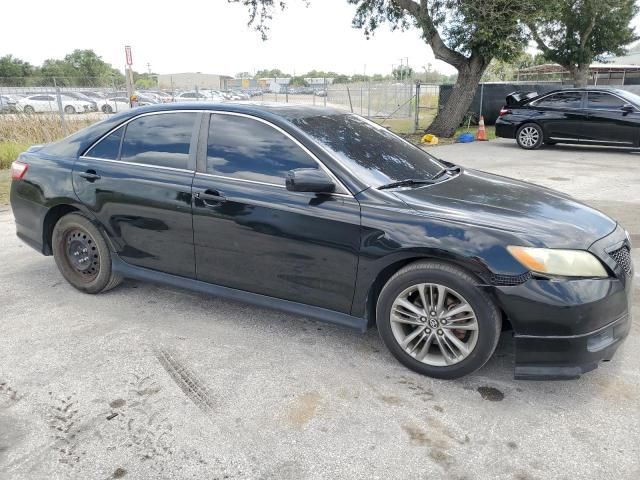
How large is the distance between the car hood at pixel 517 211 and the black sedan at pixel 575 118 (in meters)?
10.5

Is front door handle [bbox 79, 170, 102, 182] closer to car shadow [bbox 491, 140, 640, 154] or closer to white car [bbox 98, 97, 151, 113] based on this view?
car shadow [bbox 491, 140, 640, 154]

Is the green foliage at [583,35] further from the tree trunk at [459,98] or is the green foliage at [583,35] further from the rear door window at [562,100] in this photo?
the rear door window at [562,100]

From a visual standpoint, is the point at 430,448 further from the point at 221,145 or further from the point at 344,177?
the point at 221,145

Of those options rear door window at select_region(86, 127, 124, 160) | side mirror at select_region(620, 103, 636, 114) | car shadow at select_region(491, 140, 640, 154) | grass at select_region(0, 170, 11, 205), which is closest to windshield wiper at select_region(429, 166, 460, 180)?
rear door window at select_region(86, 127, 124, 160)

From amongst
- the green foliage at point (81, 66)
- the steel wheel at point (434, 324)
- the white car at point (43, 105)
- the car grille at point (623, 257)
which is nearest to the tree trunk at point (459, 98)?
the white car at point (43, 105)

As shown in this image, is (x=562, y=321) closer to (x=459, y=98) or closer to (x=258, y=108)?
(x=258, y=108)

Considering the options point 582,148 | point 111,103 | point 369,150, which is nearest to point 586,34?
point 582,148

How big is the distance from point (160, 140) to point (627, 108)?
1201 cm

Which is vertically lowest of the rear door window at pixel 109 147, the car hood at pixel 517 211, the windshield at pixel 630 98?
the car hood at pixel 517 211

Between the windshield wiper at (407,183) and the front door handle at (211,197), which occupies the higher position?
the windshield wiper at (407,183)

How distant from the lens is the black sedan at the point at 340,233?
284 centimetres

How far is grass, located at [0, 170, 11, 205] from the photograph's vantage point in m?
8.17

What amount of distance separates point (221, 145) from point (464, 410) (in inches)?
91.2

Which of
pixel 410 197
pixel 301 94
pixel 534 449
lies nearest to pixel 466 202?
pixel 410 197
